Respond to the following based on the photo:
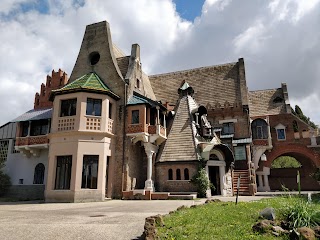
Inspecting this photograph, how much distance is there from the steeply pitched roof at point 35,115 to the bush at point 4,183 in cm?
584

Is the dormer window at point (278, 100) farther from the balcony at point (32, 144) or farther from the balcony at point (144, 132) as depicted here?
the balcony at point (32, 144)

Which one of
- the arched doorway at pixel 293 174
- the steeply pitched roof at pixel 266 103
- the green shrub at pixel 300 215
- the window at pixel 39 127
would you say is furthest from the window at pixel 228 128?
the green shrub at pixel 300 215

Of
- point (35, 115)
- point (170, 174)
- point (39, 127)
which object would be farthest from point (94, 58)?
point (170, 174)

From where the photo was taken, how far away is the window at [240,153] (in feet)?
97.4

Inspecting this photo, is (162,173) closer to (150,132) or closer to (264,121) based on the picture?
(150,132)

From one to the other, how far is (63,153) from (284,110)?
93.8 ft

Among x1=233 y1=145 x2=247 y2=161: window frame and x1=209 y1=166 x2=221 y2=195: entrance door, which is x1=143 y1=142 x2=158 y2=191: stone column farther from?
x1=233 y1=145 x2=247 y2=161: window frame

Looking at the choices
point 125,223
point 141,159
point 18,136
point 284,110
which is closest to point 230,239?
point 125,223

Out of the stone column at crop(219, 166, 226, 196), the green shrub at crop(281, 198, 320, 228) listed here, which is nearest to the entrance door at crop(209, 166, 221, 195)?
the stone column at crop(219, 166, 226, 196)

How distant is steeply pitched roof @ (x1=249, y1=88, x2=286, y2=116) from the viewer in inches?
1380

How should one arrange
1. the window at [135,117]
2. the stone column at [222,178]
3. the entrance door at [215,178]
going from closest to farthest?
the window at [135,117], the stone column at [222,178], the entrance door at [215,178]

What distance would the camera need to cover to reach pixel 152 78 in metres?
38.2

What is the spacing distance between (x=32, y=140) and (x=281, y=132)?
30.3m

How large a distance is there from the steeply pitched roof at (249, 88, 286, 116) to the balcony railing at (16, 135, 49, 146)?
25909 millimetres
